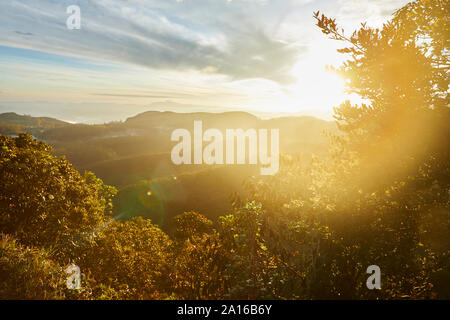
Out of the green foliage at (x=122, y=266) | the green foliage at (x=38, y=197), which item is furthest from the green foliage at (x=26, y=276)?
the green foliage at (x=38, y=197)

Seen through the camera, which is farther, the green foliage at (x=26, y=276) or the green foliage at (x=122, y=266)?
the green foliage at (x=122, y=266)

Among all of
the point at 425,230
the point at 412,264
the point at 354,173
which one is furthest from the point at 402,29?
the point at 412,264

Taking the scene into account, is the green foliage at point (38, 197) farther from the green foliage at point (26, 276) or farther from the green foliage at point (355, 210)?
the green foliage at point (26, 276)

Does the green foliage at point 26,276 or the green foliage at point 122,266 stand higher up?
the green foliage at point 26,276

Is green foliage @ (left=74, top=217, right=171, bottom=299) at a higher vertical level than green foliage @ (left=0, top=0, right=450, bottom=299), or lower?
lower

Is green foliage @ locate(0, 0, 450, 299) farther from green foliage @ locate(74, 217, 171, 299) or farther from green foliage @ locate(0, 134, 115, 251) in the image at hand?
green foliage @ locate(74, 217, 171, 299)

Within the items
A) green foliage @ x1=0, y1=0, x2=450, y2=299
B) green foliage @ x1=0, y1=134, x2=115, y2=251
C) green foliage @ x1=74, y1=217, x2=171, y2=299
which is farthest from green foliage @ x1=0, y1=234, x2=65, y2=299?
green foliage @ x1=0, y1=134, x2=115, y2=251

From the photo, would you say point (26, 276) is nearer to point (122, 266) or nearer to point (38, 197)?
point (38, 197)

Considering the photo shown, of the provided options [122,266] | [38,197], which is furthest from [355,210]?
[38,197]

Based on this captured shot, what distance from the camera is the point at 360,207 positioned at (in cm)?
668

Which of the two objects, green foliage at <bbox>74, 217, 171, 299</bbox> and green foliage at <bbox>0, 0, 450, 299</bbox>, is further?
green foliage at <bbox>74, 217, 171, 299</bbox>

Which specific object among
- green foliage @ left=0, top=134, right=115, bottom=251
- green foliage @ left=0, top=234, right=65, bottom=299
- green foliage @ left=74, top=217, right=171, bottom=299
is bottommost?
green foliage @ left=74, top=217, right=171, bottom=299
